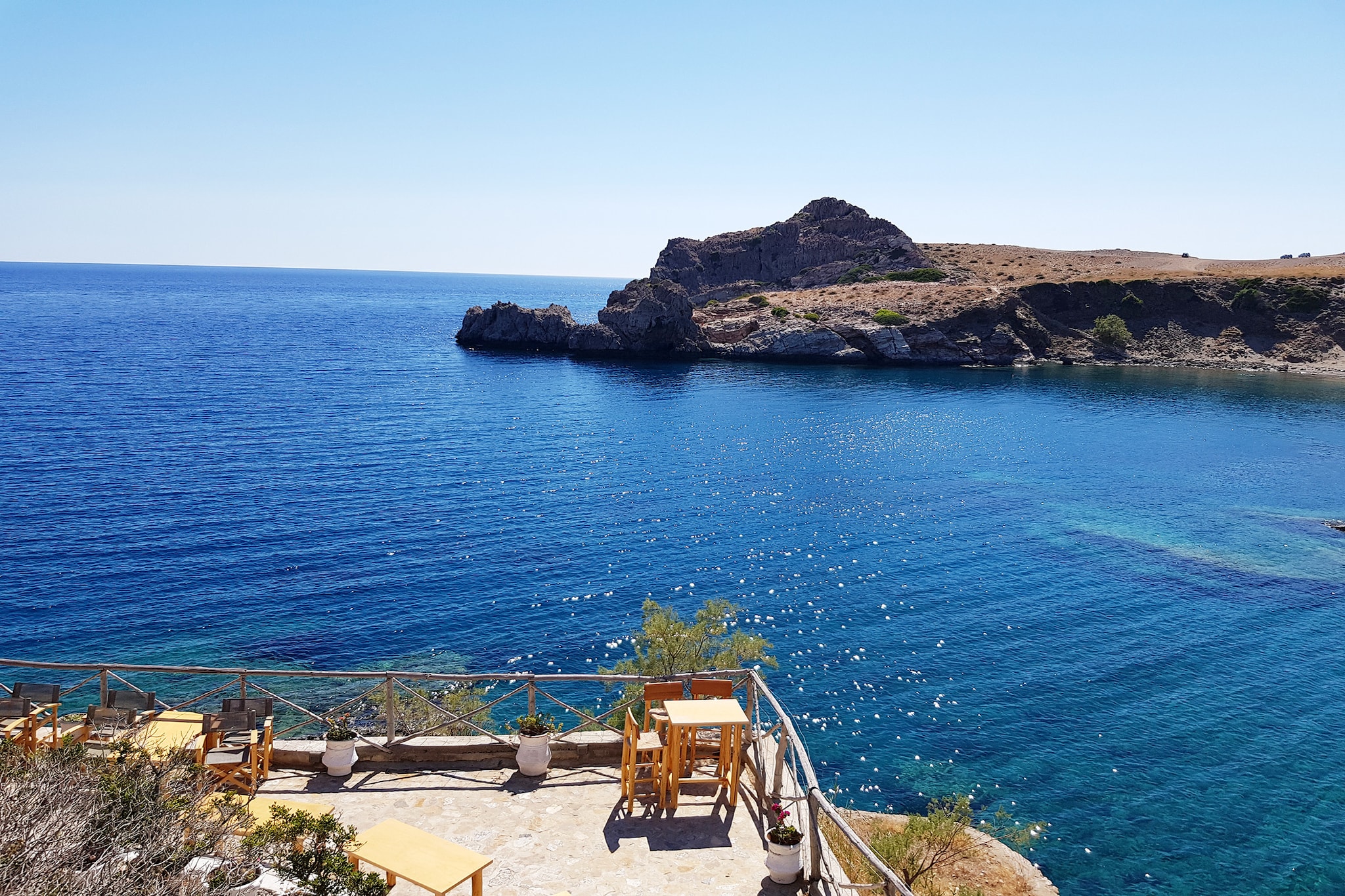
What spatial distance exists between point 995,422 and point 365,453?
2177 inches

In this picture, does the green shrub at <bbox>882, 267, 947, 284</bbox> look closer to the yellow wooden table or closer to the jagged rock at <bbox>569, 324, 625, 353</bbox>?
the jagged rock at <bbox>569, 324, 625, 353</bbox>

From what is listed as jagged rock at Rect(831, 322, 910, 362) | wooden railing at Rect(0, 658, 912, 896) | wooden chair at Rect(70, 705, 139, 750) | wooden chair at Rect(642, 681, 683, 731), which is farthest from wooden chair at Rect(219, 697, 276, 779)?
jagged rock at Rect(831, 322, 910, 362)

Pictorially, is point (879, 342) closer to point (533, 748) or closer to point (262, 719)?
point (533, 748)

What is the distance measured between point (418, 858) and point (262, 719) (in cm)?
556

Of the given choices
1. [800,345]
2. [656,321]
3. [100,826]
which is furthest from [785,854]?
[656,321]

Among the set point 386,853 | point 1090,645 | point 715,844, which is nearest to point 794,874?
point 715,844

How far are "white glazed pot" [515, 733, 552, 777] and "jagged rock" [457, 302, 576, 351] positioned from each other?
115398mm

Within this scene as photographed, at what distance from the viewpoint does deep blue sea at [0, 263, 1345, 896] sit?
82.6 feet

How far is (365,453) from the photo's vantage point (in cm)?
6084

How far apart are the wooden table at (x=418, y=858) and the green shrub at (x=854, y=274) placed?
→ 475ft

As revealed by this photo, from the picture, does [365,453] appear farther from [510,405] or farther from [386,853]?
[386,853]

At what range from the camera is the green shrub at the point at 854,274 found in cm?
14888

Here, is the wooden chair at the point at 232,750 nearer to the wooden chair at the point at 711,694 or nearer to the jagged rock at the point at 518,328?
the wooden chair at the point at 711,694

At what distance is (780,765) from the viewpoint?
1248 centimetres
